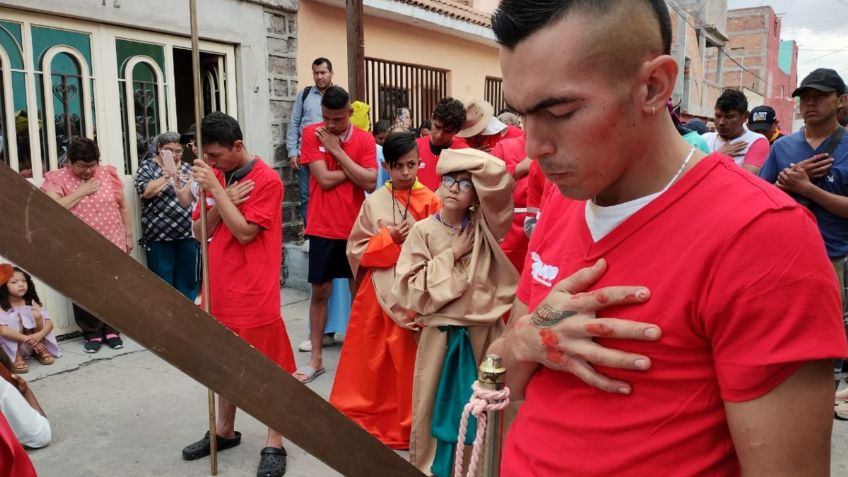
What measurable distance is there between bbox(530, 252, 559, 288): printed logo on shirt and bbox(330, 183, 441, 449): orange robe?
234cm

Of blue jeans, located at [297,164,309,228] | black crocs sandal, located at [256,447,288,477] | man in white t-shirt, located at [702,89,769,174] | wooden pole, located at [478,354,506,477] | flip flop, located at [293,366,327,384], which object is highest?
man in white t-shirt, located at [702,89,769,174]

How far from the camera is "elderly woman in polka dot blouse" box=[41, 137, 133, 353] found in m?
5.15

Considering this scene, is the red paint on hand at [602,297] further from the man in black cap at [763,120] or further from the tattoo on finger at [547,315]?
the man in black cap at [763,120]

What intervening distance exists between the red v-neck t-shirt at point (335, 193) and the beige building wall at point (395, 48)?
3.10 meters

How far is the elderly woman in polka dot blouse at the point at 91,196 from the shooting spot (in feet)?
16.9

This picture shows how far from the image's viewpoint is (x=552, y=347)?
1.19m

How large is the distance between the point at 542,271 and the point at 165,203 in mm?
5185

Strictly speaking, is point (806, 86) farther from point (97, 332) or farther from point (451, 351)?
point (97, 332)

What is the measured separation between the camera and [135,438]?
3.84 metres

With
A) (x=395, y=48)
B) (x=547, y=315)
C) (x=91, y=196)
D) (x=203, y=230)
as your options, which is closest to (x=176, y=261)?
(x=91, y=196)

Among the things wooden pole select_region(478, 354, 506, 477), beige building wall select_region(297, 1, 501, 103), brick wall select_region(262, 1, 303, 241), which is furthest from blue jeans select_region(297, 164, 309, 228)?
wooden pole select_region(478, 354, 506, 477)

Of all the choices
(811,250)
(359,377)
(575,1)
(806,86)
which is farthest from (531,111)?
(806,86)

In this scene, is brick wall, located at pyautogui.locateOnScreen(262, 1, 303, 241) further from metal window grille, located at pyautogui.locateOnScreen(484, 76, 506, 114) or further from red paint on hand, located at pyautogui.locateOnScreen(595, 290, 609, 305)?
red paint on hand, located at pyautogui.locateOnScreen(595, 290, 609, 305)

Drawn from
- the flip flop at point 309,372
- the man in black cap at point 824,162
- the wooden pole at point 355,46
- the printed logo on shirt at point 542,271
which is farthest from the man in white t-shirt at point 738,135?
the printed logo on shirt at point 542,271
